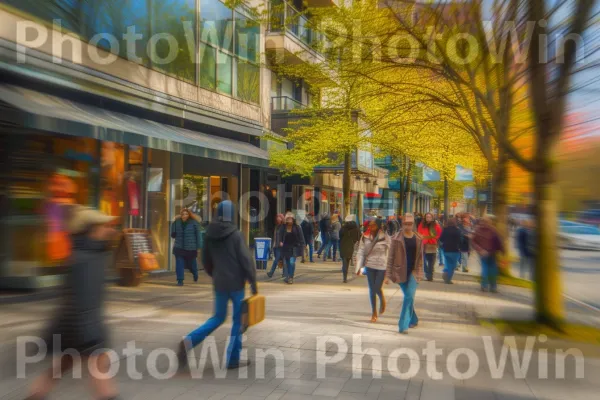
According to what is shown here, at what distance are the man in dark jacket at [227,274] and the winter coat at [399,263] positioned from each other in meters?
2.93

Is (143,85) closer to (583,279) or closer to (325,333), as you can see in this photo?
(325,333)

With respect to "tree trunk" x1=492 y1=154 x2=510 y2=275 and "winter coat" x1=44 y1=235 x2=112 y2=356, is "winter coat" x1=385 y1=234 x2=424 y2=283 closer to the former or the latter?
"winter coat" x1=44 y1=235 x2=112 y2=356

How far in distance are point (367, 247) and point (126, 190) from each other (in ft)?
22.7

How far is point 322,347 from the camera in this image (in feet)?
24.4

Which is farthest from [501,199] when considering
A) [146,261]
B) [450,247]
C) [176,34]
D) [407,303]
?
[176,34]

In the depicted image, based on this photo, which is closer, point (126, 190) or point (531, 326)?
point (531, 326)

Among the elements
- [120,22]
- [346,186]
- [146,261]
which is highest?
[120,22]

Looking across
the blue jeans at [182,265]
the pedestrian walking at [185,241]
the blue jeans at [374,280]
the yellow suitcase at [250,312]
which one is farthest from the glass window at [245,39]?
the yellow suitcase at [250,312]

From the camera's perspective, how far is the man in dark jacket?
6.31 meters

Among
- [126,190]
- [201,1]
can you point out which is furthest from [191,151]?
[201,1]

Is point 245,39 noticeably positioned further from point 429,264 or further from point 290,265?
point 429,264

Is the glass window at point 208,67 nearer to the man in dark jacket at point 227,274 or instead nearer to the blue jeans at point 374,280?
the blue jeans at point 374,280

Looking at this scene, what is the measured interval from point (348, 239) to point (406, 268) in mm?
6718

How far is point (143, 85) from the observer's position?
543 inches
